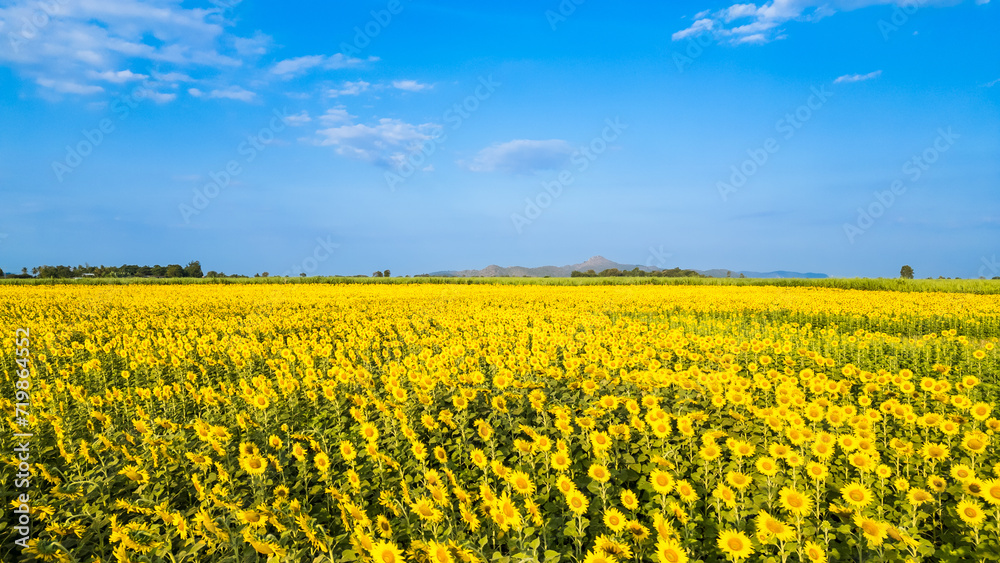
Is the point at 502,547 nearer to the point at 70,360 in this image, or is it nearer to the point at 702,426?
the point at 702,426

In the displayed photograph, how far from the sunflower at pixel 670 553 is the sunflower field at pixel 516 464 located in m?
0.02

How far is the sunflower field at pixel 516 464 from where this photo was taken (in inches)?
129

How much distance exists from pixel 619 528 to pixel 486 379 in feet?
13.8

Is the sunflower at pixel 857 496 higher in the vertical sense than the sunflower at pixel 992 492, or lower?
lower

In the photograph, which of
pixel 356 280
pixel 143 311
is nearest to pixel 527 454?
pixel 143 311

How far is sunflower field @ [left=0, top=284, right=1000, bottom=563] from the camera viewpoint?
3289 millimetres

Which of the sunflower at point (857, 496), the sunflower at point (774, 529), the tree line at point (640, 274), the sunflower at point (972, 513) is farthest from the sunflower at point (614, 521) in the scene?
the tree line at point (640, 274)

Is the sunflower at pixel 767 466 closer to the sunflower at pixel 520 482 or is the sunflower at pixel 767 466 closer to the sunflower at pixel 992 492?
the sunflower at pixel 992 492

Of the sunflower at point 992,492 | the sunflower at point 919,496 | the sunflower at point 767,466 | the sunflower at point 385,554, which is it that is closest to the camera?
the sunflower at point 385,554

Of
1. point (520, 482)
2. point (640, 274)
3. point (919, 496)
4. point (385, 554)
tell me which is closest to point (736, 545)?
point (520, 482)

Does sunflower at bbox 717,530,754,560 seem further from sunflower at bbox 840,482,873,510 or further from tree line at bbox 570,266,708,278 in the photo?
tree line at bbox 570,266,708,278

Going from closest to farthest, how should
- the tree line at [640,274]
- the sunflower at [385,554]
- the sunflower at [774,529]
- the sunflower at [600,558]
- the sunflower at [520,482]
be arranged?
the sunflower at [600,558]
the sunflower at [385,554]
the sunflower at [774,529]
the sunflower at [520,482]
the tree line at [640,274]

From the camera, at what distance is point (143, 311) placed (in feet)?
61.0

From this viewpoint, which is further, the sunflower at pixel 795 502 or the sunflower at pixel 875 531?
the sunflower at pixel 795 502
